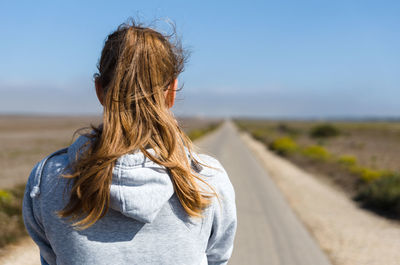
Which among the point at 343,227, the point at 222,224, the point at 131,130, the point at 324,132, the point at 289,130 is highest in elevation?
the point at 131,130

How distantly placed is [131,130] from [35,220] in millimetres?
467

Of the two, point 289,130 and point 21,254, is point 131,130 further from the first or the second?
point 289,130

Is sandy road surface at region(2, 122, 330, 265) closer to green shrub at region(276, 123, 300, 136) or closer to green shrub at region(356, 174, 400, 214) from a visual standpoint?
green shrub at region(356, 174, 400, 214)

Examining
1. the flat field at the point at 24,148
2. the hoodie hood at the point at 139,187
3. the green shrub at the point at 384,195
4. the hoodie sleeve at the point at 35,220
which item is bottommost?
the flat field at the point at 24,148

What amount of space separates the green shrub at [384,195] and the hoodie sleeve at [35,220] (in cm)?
967

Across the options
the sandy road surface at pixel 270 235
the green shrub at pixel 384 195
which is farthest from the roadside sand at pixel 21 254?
the green shrub at pixel 384 195

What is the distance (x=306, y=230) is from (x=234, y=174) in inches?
271

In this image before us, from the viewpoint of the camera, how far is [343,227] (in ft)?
25.0

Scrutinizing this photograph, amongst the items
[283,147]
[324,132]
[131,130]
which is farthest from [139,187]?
[324,132]

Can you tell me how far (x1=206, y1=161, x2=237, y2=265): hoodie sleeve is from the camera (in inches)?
49.0

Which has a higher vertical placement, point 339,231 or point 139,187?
point 139,187

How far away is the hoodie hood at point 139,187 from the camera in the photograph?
1.05 metres

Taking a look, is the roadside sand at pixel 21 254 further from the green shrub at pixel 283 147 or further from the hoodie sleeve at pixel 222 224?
the green shrub at pixel 283 147

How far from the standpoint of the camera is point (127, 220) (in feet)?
3.62
